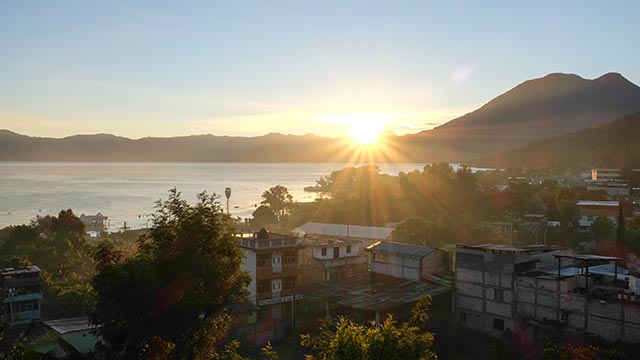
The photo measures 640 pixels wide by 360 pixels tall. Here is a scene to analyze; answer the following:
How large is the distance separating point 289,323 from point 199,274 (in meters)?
14.5

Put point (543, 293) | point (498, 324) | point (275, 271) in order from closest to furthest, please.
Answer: point (543, 293), point (498, 324), point (275, 271)

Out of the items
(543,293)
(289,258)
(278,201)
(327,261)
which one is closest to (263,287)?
(289,258)

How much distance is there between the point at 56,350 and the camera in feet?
63.9

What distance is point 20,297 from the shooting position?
24.2 metres

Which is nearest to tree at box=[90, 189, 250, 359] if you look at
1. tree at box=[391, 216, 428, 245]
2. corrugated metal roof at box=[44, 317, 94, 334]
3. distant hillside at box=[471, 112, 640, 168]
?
corrugated metal roof at box=[44, 317, 94, 334]

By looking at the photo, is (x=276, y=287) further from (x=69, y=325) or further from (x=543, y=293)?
(x=543, y=293)

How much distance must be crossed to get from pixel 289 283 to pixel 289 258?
117 centimetres

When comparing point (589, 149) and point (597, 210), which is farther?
point (589, 149)

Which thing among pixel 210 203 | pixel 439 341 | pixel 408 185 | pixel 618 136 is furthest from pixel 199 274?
pixel 618 136

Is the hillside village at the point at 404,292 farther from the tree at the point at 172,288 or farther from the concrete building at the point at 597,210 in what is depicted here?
the concrete building at the point at 597,210

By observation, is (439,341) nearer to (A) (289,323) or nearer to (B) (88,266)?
(A) (289,323)

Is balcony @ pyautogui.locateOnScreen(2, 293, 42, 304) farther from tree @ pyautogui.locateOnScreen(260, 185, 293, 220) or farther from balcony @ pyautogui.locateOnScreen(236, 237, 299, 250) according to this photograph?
tree @ pyautogui.locateOnScreen(260, 185, 293, 220)

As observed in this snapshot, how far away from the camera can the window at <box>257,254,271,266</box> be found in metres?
24.9

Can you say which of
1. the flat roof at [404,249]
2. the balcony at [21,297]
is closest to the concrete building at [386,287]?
the flat roof at [404,249]
